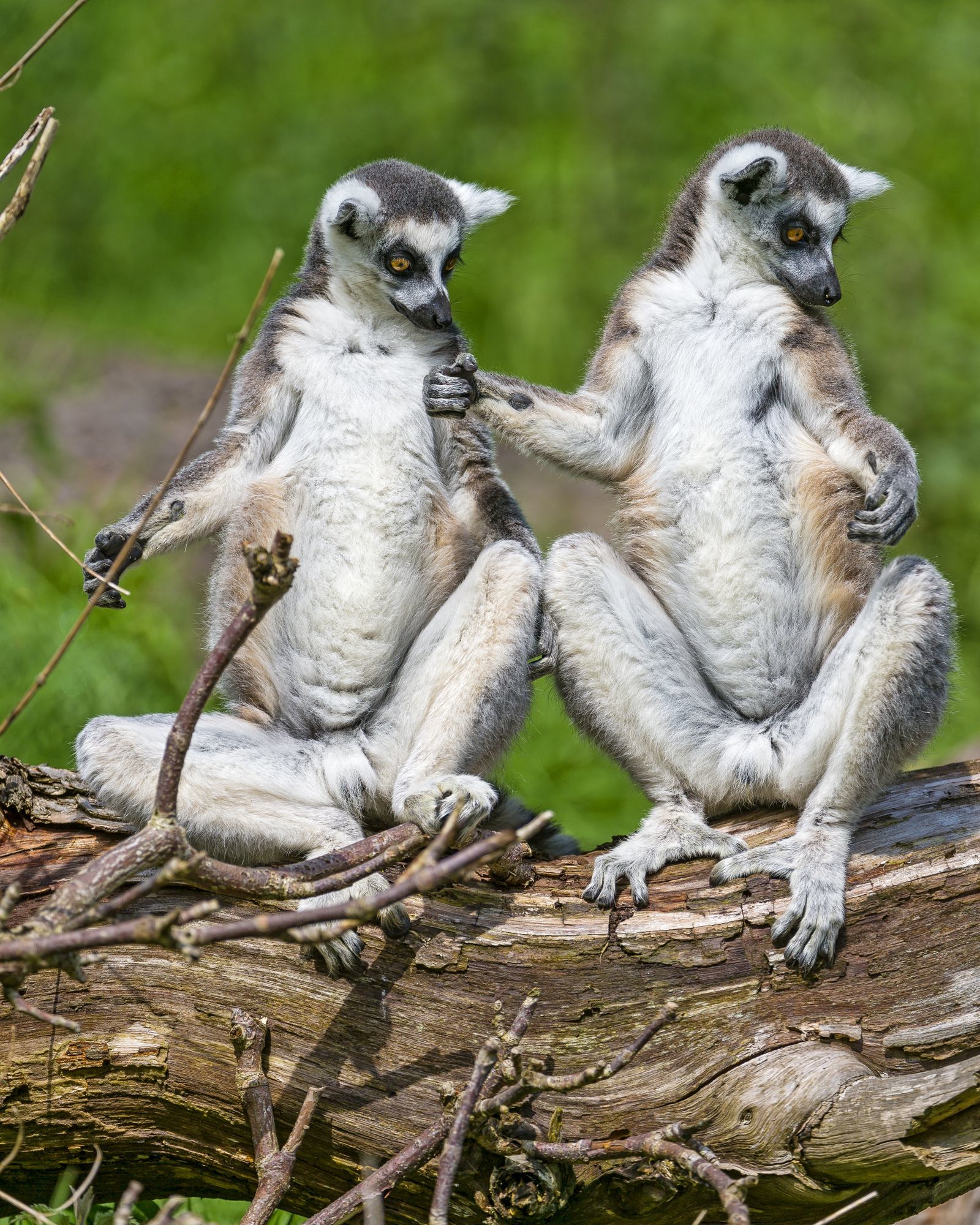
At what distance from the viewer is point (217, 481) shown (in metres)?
4.52

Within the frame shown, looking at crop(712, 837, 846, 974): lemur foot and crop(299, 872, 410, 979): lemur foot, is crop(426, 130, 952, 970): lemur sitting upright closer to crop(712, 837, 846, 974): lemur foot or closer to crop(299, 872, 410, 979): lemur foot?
crop(712, 837, 846, 974): lemur foot

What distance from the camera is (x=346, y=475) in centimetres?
443

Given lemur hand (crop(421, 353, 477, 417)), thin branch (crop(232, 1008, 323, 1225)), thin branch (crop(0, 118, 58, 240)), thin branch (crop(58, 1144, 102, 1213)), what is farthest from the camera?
lemur hand (crop(421, 353, 477, 417))

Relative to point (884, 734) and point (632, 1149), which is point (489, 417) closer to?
point (884, 734)

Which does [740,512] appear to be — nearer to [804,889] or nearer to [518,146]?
[804,889]

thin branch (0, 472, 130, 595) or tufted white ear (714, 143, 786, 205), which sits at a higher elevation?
tufted white ear (714, 143, 786, 205)

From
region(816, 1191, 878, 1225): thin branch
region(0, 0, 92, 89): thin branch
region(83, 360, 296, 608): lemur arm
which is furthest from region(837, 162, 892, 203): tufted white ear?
region(816, 1191, 878, 1225): thin branch

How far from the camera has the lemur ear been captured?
464 centimetres

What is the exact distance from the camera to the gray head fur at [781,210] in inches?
183

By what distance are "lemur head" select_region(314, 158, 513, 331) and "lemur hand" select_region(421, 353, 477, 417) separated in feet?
0.69

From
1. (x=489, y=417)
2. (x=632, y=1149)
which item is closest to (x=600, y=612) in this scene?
(x=489, y=417)

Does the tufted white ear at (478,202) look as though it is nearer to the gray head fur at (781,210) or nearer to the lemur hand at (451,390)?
the gray head fur at (781,210)

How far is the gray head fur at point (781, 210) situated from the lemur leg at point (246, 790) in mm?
2159

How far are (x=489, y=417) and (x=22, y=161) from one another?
27.3ft
